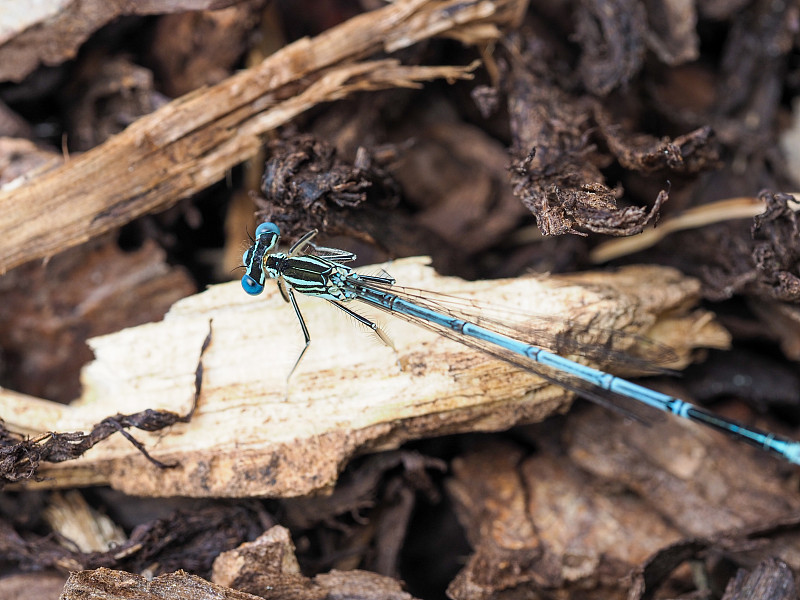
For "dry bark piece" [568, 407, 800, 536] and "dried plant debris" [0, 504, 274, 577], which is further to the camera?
"dry bark piece" [568, 407, 800, 536]

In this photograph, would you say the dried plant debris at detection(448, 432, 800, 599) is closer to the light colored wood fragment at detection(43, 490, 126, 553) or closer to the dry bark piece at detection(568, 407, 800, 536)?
the dry bark piece at detection(568, 407, 800, 536)

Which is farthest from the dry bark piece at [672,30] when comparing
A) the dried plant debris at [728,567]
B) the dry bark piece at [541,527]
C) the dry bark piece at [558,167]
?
the dried plant debris at [728,567]

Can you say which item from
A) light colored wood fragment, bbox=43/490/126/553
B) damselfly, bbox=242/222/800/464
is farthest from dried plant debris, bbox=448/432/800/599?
light colored wood fragment, bbox=43/490/126/553

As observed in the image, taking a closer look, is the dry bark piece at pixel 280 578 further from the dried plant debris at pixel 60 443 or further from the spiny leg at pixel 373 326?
the spiny leg at pixel 373 326

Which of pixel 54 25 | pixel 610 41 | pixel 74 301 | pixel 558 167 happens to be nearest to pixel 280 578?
pixel 74 301

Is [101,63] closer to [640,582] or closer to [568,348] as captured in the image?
[568,348]

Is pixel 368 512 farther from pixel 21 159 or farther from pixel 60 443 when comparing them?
pixel 21 159
